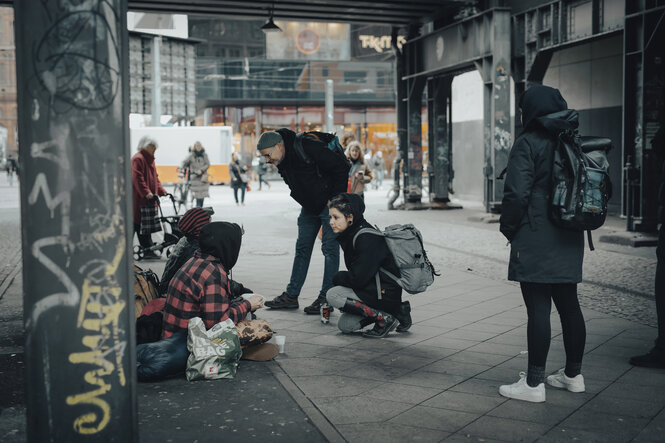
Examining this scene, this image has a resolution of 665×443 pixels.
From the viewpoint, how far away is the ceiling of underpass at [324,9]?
15625mm

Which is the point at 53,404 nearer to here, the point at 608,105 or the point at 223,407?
the point at 223,407

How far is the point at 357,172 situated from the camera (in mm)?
11414

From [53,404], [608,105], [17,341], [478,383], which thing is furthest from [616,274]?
[608,105]

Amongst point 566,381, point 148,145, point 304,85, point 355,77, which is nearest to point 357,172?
point 148,145

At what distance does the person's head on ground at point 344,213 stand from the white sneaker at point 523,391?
6.42ft

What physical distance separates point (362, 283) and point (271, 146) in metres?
1.57

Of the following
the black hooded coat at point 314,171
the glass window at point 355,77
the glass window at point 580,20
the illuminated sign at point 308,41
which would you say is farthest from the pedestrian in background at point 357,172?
the illuminated sign at point 308,41

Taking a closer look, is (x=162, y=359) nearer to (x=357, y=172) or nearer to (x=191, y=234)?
(x=191, y=234)

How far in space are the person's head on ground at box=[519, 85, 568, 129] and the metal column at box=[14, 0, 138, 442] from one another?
2369mm

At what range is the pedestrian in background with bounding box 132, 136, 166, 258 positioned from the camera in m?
10.6

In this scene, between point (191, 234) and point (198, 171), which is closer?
point (191, 234)

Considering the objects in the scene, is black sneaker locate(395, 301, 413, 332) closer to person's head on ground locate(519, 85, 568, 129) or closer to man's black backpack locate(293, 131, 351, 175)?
man's black backpack locate(293, 131, 351, 175)

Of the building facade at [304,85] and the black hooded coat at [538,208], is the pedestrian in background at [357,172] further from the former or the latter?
the building facade at [304,85]

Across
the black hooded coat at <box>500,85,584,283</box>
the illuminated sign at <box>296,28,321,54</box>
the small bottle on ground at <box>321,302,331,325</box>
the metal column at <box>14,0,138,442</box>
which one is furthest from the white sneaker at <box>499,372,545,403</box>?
the illuminated sign at <box>296,28,321,54</box>
